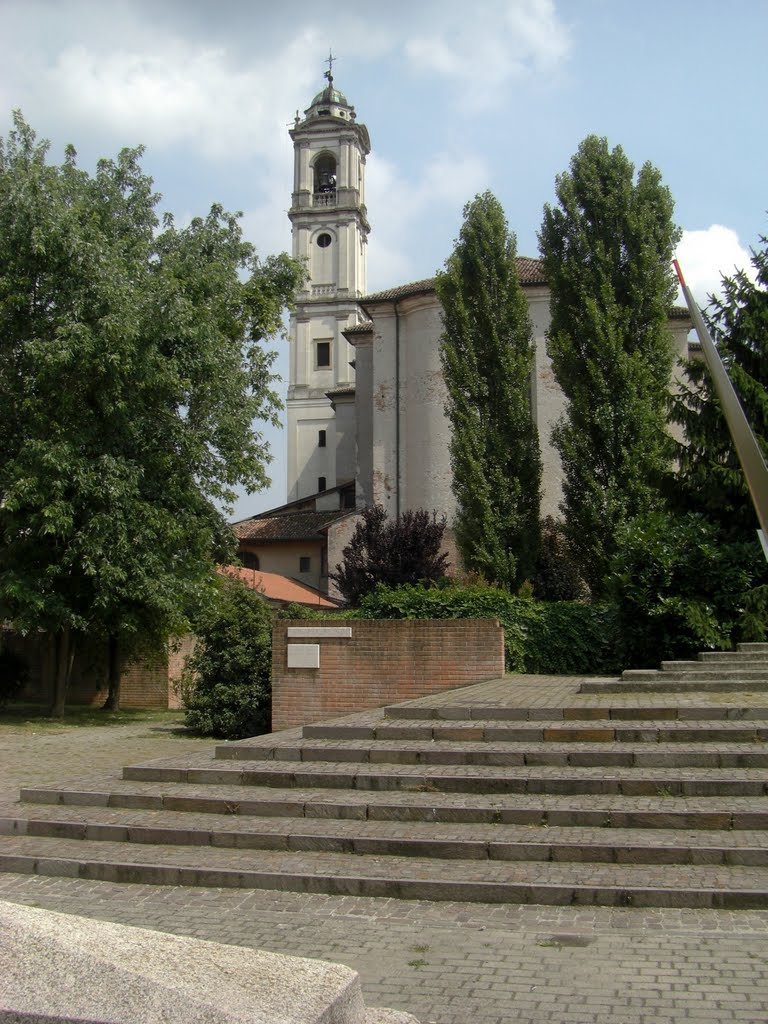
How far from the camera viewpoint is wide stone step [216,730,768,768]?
924 centimetres

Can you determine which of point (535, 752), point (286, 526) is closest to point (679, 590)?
point (535, 752)

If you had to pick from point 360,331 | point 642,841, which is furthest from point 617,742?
point 360,331

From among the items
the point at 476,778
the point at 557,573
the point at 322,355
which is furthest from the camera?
the point at 322,355

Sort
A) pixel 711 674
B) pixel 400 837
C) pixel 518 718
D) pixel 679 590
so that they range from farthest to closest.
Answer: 1. pixel 679 590
2. pixel 711 674
3. pixel 518 718
4. pixel 400 837

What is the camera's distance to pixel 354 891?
23.9 ft

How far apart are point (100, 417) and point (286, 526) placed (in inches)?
1113

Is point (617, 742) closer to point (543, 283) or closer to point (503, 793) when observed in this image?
point (503, 793)

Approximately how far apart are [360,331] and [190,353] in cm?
2508

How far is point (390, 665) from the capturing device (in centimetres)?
1617

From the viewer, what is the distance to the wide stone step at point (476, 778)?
28.2 ft

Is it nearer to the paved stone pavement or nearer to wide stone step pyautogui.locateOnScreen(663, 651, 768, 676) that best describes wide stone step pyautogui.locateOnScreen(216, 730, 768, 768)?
the paved stone pavement

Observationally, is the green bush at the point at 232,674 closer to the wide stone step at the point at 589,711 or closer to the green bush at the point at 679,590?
the wide stone step at the point at 589,711

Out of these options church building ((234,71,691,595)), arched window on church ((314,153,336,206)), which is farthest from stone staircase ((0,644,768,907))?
arched window on church ((314,153,336,206))

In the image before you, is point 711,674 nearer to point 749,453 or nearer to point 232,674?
point 232,674
